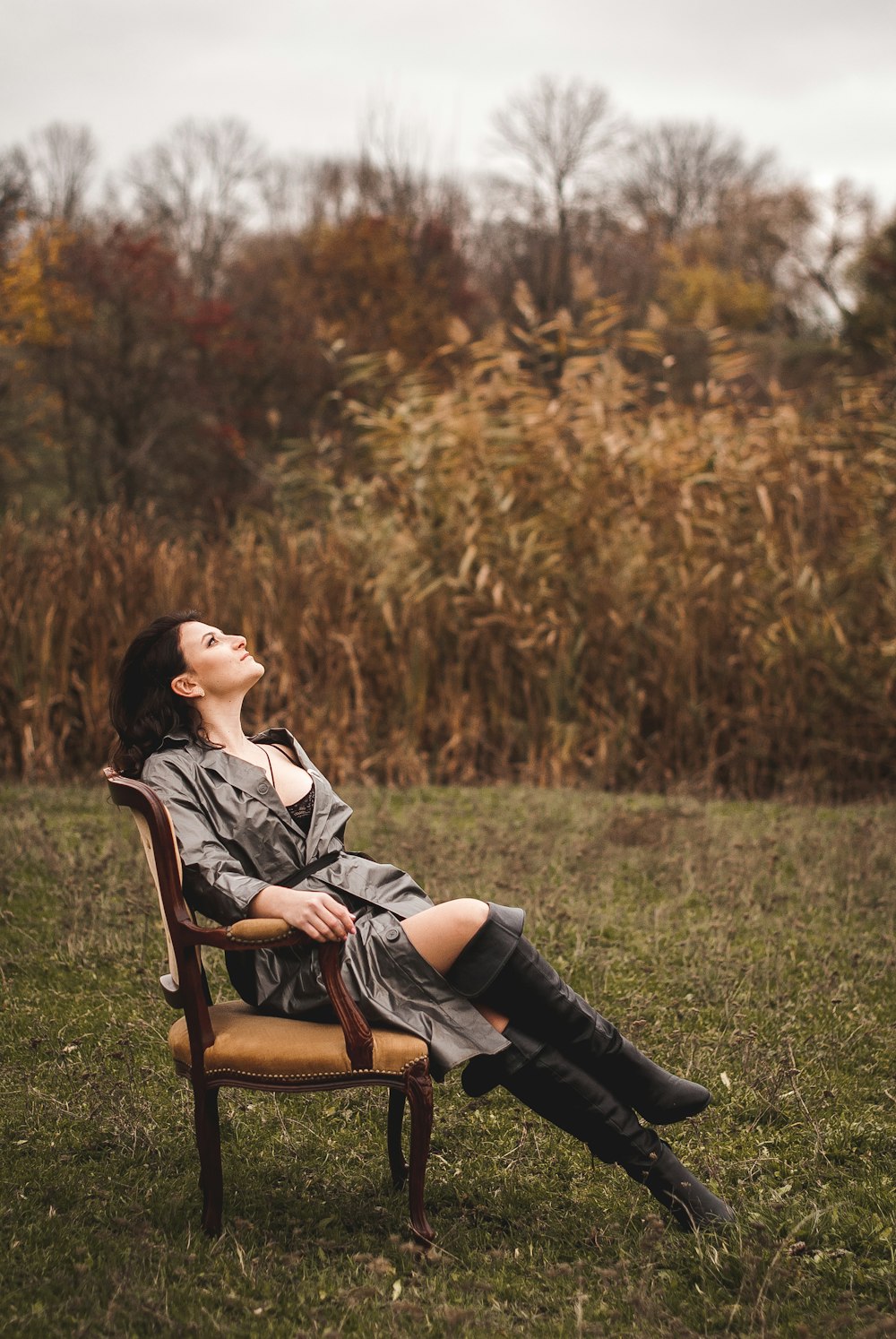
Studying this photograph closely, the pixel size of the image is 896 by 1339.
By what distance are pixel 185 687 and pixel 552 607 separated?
5049 mm

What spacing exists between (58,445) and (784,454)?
10333 mm

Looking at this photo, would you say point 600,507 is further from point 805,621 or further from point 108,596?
point 108,596

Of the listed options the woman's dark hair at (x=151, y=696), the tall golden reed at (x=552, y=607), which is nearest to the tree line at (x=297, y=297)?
the tall golden reed at (x=552, y=607)

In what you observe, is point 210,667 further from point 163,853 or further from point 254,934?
point 254,934

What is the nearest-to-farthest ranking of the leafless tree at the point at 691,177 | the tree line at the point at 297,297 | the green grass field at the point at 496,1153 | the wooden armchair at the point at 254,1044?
the green grass field at the point at 496,1153
the wooden armchair at the point at 254,1044
the tree line at the point at 297,297
the leafless tree at the point at 691,177

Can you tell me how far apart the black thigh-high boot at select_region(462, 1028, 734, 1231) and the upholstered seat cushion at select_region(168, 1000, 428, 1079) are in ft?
0.77

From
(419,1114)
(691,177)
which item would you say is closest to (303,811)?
(419,1114)

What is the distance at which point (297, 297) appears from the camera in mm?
17922

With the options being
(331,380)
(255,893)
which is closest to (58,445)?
(331,380)

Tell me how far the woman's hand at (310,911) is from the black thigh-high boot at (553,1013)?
0.90ft

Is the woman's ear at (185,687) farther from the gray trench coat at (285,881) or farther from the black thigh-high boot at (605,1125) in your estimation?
the black thigh-high boot at (605,1125)

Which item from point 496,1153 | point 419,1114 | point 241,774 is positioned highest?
point 241,774

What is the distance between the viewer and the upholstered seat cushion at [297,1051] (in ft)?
7.78

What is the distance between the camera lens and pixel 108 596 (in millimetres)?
7512
